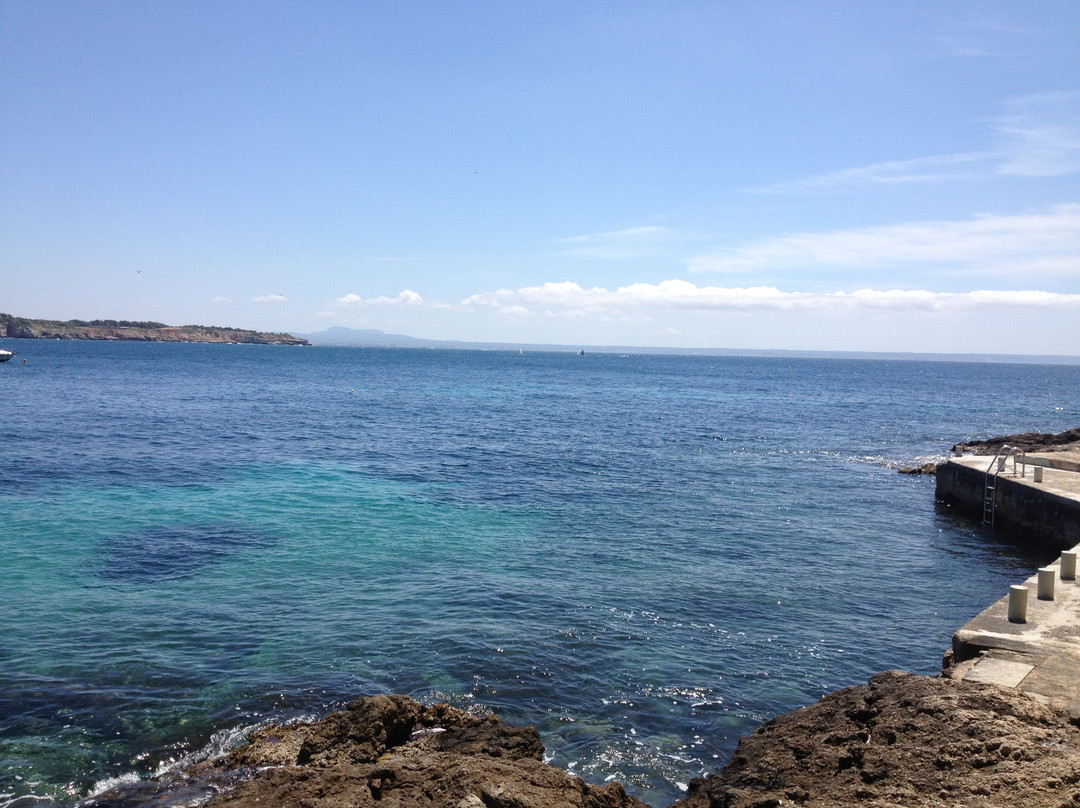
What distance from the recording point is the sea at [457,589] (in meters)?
11.3

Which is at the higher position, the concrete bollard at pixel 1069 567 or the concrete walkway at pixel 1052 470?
the concrete walkway at pixel 1052 470

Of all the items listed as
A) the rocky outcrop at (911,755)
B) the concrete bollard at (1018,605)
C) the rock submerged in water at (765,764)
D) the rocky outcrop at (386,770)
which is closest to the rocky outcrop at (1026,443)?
the concrete bollard at (1018,605)

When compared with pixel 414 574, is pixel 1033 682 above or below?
above

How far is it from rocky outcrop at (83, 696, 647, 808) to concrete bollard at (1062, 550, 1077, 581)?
10.6 metres

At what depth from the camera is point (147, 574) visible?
1773cm

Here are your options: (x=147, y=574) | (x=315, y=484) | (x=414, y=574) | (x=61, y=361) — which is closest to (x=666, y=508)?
(x=414, y=574)

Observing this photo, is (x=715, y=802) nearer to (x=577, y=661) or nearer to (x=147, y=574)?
(x=577, y=661)

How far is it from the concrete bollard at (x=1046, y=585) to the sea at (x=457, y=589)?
2.27 metres

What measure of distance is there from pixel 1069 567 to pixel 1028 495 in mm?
10370

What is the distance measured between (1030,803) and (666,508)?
20019 mm

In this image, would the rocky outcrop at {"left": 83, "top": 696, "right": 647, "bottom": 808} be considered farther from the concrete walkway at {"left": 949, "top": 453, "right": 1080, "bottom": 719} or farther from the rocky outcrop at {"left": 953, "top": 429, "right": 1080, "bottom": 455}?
the rocky outcrop at {"left": 953, "top": 429, "right": 1080, "bottom": 455}

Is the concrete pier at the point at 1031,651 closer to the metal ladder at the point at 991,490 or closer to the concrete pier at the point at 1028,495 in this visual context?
the concrete pier at the point at 1028,495

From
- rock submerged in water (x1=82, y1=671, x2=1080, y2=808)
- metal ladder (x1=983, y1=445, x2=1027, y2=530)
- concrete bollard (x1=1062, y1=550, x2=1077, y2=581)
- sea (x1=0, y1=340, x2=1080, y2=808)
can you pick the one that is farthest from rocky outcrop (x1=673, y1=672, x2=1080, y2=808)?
metal ladder (x1=983, y1=445, x2=1027, y2=530)

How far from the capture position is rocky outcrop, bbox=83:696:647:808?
24.8 feet
